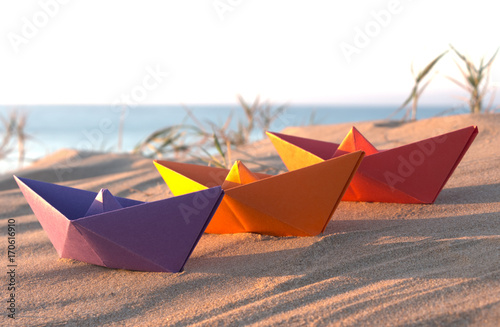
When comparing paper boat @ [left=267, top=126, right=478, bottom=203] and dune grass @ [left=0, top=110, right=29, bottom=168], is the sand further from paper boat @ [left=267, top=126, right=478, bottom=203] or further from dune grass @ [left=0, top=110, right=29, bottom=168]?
dune grass @ [left=0, top=110, right=29, bottom=168]

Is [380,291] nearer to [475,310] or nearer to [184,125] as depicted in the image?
[475,310]

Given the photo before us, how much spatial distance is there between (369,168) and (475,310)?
41.5 inches

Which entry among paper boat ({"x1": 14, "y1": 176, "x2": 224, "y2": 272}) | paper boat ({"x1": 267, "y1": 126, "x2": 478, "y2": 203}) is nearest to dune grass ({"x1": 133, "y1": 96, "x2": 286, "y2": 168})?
paper boat ({"x1": 267, "y1": 126, "x2": 478, "y2": 203})

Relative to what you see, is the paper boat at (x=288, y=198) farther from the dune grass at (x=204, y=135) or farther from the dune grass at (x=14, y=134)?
the dune grass at (x=14, y=134)

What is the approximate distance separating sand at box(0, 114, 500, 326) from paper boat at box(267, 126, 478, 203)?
0.07 m

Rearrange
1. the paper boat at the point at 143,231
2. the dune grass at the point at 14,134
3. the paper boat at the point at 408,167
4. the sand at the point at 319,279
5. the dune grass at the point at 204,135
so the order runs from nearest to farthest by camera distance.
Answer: the sand at the point at 319,279 → the paper boat at the point at 143,231 → the paper boat at the point at 408,167 → the dune grass at the point at 204,135 → the dune grass at the point at 14,134

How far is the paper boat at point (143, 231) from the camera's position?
1565mm

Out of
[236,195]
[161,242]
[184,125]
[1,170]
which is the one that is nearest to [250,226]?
[236,195]

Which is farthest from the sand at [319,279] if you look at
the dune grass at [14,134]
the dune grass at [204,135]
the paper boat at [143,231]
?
the dune grass at [14,134]

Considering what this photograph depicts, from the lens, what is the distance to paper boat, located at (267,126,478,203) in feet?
6.80

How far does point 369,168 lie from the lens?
215 centimetres

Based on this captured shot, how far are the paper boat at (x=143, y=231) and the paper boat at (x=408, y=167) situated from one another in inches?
31.7

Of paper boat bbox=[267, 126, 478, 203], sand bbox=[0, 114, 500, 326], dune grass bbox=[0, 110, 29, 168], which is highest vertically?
paper boat bbox=[267, 126, 478, 203]

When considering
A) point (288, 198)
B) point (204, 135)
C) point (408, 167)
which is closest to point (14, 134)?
point (204, 135)
